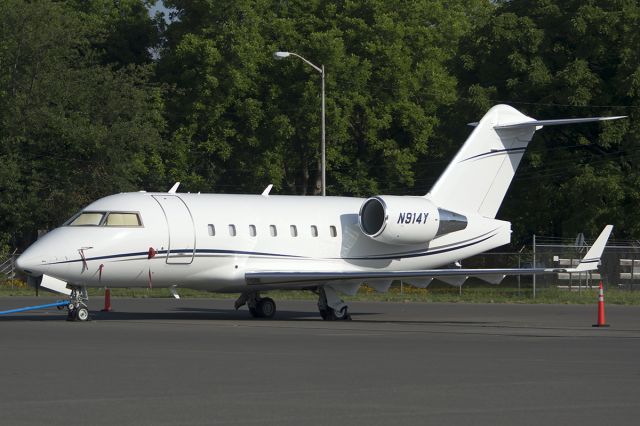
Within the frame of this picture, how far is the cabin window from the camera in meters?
23.6

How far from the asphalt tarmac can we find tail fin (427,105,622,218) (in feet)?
15.0

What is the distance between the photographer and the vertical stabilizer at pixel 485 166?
28047 mm

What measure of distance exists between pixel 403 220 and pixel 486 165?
3318 mm

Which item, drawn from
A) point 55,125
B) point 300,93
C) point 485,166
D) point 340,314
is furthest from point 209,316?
point 300,93

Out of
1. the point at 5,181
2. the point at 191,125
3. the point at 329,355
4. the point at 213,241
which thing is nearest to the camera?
the point at 329,355

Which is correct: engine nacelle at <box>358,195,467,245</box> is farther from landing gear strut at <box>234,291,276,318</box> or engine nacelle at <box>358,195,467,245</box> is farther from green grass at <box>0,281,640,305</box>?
green grass at <box>0,281,640,305</box>

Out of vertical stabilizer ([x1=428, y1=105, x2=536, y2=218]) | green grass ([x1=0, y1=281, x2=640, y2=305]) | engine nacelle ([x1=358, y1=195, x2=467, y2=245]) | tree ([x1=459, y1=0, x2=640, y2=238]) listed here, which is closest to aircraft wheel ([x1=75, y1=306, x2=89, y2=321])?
engine nacelle ([x1=358, y1=195, x2=467, y2=245])

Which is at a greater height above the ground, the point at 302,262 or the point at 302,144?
the point at 302,144

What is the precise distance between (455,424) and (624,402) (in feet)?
7.38

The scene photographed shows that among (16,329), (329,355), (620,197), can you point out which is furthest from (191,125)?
(329,355)

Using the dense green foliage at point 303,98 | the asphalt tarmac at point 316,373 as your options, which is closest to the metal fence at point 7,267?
the dense green foliage at point 303,98

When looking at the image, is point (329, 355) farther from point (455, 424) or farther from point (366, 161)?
point (366, 161)

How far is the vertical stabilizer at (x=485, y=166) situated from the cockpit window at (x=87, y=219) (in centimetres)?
834

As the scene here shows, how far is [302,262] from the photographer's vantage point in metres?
26.0
